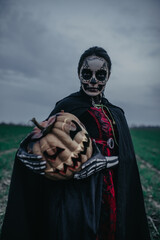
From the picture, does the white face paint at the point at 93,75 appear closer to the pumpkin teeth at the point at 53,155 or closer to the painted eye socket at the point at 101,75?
the painted eye socket at the point at 101,75

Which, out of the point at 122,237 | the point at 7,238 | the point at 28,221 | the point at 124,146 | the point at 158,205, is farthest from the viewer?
the point at 158,205

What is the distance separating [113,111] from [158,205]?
14.3 ft

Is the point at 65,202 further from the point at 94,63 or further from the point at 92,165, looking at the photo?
the point at 94,63

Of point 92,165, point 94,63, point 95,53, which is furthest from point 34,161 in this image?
point 95,53

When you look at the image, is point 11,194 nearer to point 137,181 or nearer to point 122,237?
point 122,237

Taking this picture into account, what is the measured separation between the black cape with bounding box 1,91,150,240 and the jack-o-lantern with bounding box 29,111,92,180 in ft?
1.17

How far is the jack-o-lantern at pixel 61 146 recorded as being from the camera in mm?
1700

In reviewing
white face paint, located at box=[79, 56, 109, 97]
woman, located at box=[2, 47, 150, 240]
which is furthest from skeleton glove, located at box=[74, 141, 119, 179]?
white face paint, located at box=[79, 56, 109, 97]

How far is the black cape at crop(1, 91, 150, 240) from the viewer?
1.92 m

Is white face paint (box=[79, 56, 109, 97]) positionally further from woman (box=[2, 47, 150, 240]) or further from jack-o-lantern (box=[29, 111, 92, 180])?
jack-o-lantern (box=[29, 111, 92, 180])

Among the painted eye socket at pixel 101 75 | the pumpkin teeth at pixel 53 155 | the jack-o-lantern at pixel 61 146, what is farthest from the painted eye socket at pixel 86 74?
the pumpkin teeth at pixel 53 155

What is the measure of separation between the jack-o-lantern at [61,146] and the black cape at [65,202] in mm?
357

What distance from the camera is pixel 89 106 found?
247 centimetres

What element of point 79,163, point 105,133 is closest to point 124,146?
point 105,133
